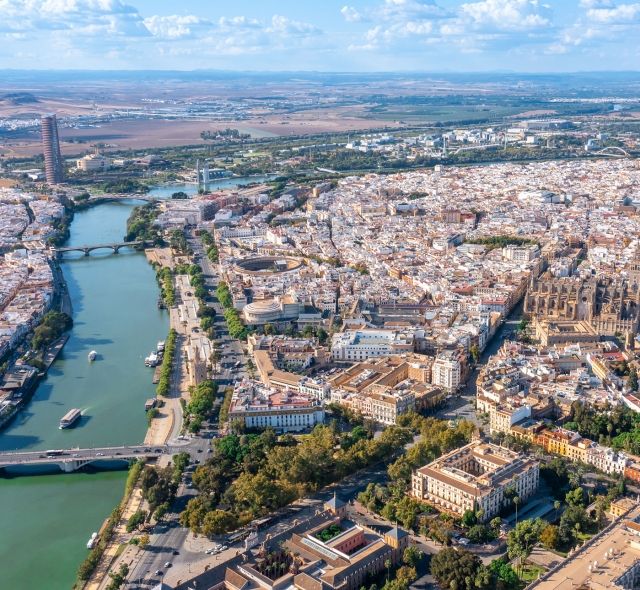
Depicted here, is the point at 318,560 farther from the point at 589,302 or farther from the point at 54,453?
the point at 589,302

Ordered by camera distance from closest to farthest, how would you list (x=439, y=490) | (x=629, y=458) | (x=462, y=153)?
(x=439, y=490) < (x=629, y=458) < (x=462, y=153)

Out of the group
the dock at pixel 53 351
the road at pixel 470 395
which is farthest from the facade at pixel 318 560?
the dock at pixel 53 351

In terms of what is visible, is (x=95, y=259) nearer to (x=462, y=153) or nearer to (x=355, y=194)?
(x=355, y=194)

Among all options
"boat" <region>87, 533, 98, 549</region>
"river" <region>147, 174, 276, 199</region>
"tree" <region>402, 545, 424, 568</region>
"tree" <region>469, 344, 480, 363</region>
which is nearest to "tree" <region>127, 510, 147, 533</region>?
"boat" <region>87, 533, 98, 549</region>

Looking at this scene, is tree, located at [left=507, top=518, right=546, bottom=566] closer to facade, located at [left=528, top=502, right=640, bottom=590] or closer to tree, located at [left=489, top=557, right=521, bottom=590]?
tree, located at [left=489, top=557, right=521, bottom=590]

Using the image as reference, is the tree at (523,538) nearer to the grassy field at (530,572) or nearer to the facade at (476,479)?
the grassy field at (530,572)

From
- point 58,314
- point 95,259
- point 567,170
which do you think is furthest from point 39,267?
point 567,170

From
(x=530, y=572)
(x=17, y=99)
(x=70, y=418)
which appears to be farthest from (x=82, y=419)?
(x=17, y=99)
